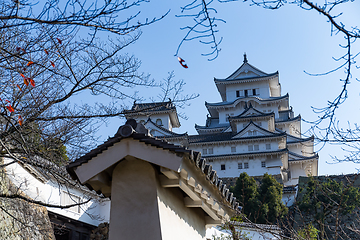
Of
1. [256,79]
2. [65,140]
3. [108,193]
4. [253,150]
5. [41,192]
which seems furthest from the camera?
[256,79]

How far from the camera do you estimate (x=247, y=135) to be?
40531mm

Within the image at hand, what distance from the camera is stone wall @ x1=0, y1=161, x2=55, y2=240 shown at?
1103cm

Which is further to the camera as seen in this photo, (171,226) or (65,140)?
(65,140)

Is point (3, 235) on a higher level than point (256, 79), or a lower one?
lower

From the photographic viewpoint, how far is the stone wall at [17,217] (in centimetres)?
1103

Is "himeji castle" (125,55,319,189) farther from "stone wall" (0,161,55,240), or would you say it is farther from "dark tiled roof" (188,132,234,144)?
"stone wall" (0,161,55,240)

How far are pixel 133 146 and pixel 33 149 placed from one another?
10.1 feet

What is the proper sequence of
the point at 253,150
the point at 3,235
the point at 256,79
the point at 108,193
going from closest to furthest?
the point at 108,193
the point at 3,235
the point at 253,150
the point at 256,79

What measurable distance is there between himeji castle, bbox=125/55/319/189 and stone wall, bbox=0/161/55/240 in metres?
24.3

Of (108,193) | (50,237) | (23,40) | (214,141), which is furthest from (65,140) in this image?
(214,141)

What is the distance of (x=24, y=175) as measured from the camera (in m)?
14.2

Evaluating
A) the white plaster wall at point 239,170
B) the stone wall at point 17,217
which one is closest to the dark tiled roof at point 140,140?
the stone wall at point 17,217

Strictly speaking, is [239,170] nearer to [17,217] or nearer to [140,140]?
[17,217]

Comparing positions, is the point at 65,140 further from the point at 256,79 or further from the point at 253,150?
the point at 256,79
